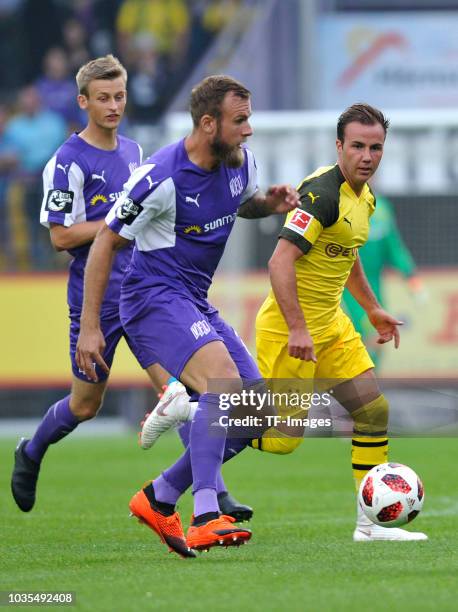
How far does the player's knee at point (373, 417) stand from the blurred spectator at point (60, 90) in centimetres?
1071

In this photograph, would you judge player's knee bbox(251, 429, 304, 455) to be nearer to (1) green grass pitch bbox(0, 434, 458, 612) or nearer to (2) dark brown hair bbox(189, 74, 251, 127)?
(1) green grass pitch bbox(0, 434, 458, 612)

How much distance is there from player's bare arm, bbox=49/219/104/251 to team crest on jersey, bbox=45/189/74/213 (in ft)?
0.29

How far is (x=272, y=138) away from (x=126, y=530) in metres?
8.39

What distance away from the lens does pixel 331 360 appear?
23.9 ft

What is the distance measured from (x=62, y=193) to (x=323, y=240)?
1579 millimetres

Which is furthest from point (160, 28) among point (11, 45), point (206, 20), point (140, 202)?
point (140, 202)

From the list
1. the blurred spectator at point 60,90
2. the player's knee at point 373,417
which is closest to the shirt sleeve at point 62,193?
the player's knee at point 373,417

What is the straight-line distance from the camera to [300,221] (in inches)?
271

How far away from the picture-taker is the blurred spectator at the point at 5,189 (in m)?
15.8

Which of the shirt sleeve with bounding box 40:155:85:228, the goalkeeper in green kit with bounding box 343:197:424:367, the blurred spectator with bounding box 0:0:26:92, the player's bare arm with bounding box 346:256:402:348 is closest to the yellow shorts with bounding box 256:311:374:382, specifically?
the player's bare arm with bounding box 346:256:402:348

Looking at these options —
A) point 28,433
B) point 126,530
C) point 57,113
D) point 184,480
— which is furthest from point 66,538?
point 57,113

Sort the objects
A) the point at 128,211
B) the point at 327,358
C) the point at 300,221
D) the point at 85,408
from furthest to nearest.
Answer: the point at 85,408
the point at 327,358
the point at 300,221
the point at 128,211

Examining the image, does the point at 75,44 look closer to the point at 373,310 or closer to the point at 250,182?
the point at 373,310

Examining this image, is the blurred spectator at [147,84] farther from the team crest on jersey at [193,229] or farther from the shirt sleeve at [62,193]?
the team crest on jersey at [193,229]
